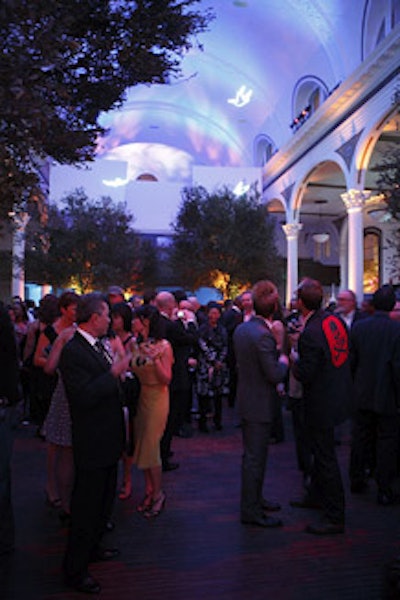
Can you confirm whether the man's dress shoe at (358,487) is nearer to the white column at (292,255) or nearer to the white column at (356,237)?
the white column at (356,237)

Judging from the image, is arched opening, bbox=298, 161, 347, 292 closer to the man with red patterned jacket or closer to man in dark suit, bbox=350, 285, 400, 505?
man in dark suit, bbox=350, 285, 400, 505

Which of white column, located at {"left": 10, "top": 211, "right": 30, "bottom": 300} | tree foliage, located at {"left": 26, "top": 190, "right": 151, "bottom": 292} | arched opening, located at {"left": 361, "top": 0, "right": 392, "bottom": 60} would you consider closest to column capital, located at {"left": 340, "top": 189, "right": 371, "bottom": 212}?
arched opening, located at {"left": 361, "top": 0, "right": 392, "bottom": 60}

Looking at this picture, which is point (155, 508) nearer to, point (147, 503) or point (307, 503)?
point (147, 503)

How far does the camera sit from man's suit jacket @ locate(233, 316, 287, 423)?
11.5 feet

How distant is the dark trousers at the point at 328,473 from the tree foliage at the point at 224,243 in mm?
16500

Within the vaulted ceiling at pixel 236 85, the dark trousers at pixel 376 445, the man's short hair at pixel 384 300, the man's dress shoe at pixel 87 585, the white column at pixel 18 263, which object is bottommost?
the man's dress shoe at pixel 87 585

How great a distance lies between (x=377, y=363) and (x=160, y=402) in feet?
6.03

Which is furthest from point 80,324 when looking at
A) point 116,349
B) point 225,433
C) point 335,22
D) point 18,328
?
point 335,22

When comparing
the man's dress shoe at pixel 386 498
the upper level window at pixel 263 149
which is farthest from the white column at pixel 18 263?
the man's dress shoe at pixel 386 498

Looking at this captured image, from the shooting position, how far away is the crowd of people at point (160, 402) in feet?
8.84

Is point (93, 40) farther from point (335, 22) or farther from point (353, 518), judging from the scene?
point (335, 22)

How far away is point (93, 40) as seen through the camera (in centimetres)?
526

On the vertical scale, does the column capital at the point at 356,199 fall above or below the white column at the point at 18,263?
above

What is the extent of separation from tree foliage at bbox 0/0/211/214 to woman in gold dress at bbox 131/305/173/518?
1617mm
